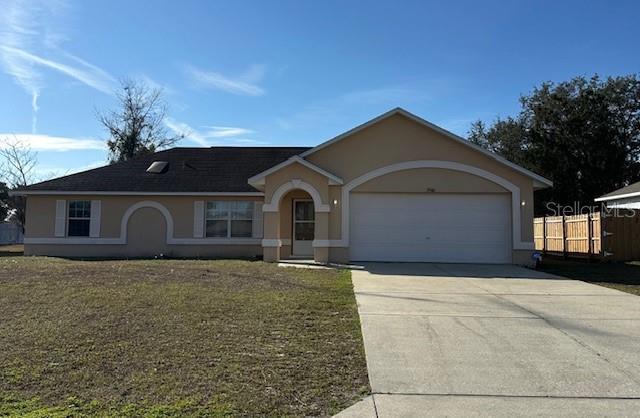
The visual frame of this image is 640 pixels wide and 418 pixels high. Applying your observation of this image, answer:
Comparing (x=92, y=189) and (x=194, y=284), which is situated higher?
(x=92, y=189)

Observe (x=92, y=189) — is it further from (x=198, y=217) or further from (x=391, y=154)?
(x=391, y=154)

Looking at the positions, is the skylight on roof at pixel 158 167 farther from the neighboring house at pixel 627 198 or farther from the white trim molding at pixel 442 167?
the neighboring house at pixel 627 198

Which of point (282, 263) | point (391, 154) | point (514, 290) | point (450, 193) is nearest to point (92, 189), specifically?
point (282, 263)

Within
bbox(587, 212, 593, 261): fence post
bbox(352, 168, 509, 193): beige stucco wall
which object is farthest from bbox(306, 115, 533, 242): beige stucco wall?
bbox(587, 212, 593, 261): fence post

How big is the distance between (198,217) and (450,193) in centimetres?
1028

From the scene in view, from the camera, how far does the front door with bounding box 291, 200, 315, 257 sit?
19969 millimetres

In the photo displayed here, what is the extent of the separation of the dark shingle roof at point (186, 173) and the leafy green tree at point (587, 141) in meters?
21.1

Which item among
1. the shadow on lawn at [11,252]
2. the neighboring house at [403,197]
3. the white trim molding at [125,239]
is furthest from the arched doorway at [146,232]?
the neighboring house at [403,197]

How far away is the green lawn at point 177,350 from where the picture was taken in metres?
4.95

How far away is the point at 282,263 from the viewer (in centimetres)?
1730

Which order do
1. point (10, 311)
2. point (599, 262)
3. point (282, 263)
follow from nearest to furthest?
point (10, 311) → point (282, 263) → point (599, 262)

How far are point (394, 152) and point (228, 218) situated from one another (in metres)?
7.85

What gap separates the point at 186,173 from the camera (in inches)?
929

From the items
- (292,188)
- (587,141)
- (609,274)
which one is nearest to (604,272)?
(609,274)
